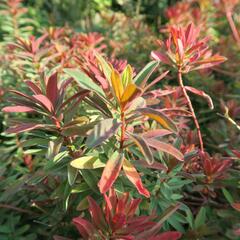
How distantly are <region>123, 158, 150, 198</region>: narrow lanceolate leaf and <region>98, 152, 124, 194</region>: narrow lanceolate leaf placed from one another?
48 mm

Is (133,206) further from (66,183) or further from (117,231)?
(66,183)

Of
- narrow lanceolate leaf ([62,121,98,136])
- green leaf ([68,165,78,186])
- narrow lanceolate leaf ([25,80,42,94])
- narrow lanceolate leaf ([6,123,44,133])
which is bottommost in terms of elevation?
green leaf ([68,165,78,186])

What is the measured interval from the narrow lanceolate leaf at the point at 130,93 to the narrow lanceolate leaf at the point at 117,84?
2cm

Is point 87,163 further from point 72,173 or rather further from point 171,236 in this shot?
point 171,236

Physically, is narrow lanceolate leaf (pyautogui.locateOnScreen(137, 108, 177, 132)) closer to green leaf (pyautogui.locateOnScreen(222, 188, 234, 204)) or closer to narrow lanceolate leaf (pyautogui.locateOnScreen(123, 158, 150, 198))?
narrow lanceolate leaf (pyautogui.locateOnScreen(123, 158, 150, 198))

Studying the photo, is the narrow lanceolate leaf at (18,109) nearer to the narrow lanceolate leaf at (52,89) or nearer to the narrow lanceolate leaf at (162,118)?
the narrow lanceolate leaf at (52,89)

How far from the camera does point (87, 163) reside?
107 cm

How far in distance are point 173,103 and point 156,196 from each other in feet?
1.87

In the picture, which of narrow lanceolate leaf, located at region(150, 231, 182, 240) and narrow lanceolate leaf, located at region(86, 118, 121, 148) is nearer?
narrow lanceolate leaf, located at region(86, 118, 121, 148)

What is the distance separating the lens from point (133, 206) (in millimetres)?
1028

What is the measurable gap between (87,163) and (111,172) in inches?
4.6

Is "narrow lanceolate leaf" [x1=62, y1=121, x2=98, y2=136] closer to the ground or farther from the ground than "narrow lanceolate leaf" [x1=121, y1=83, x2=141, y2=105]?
closer to the ground

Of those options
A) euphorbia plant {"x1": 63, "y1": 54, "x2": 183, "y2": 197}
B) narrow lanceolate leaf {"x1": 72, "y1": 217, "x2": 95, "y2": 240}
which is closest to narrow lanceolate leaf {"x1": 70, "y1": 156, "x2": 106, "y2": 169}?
euphorbia plant {"x1": 63, "y1": 54, "x2": 183, "y2": 197}

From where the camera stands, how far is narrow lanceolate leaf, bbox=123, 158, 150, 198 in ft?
3.34
